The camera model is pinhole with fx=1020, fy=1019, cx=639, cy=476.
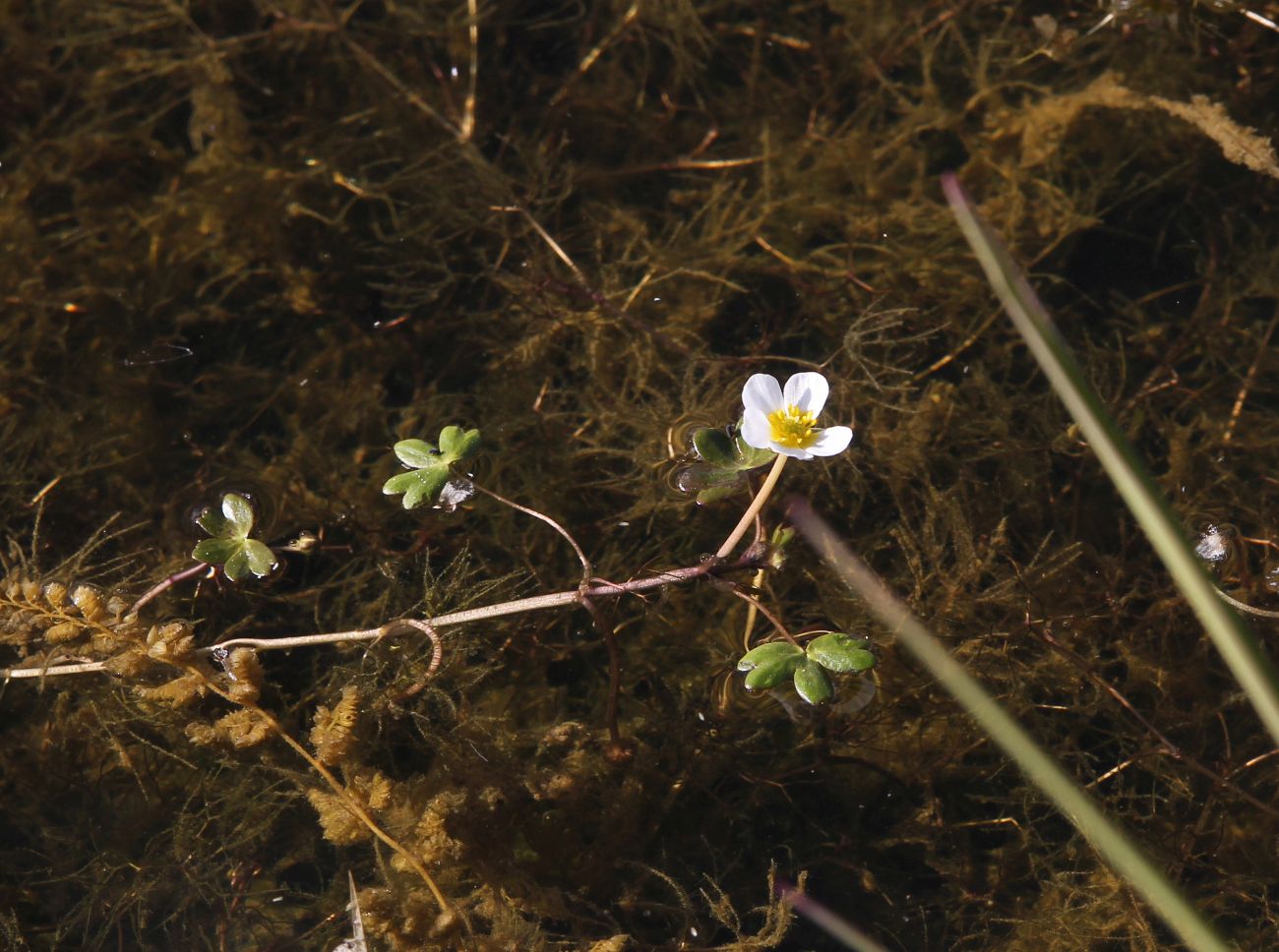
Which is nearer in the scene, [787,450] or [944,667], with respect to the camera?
[787,450]

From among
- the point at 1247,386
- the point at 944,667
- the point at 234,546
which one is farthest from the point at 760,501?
the point at 1247,386

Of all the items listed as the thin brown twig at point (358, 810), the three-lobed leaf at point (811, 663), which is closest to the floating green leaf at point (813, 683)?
the three-lobed leaf at point (811, 663)

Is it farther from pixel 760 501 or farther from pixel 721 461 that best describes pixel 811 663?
pixel 721 461

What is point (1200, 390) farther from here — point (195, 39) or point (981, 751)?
point (195, 39)

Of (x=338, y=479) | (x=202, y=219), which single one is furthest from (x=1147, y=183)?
(x=202, y=219)

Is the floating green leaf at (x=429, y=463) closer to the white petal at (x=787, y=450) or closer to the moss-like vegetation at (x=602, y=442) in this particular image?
the moss-like vegetation at (x=602, y=442)
